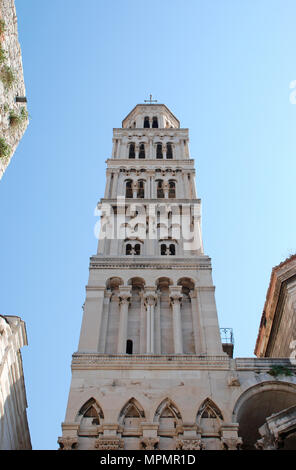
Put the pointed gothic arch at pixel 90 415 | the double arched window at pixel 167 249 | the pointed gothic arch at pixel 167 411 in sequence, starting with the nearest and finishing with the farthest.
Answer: the pointed gothic arch at pixel 90 415, the pointed gothic arch at pixel 167 411, the double arched window at pixel 167 249

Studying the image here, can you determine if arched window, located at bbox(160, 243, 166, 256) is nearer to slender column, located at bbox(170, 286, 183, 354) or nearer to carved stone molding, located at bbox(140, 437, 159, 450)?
slender column, located at bbox(170, 286, 183, 354)

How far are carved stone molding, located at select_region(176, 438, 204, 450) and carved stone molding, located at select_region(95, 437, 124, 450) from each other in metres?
1.66

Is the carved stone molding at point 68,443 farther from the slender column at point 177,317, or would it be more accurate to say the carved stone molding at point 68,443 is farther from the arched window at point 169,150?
the arched window at point 169,150

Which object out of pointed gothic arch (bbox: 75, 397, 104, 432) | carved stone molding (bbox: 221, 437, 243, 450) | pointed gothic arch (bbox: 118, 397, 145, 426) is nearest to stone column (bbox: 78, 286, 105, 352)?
pointed gothic arch (bbox: 75, 397, 104, 432)

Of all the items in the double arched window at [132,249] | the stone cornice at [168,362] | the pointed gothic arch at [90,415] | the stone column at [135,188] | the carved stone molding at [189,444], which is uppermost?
the stone column at [135,188]

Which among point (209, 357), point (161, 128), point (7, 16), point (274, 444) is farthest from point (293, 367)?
point (161, 128)

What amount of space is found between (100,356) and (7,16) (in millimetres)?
11098

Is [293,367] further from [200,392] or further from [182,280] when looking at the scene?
[182,280]

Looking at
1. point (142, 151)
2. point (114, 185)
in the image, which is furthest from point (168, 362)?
point (142, 151)

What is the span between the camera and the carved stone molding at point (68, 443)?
1491 cm

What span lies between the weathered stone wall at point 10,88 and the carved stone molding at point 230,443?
9.96 metres

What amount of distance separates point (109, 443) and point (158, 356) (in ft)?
12.1

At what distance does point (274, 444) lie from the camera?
13.8 m

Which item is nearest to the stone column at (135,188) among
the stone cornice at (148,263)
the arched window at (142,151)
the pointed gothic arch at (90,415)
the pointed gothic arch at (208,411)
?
the arched window at (142,151)
